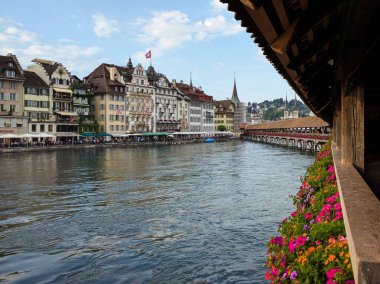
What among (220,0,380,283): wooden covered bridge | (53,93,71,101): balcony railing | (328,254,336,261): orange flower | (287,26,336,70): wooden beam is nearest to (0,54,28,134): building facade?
(53,93,71,101): balcony railing

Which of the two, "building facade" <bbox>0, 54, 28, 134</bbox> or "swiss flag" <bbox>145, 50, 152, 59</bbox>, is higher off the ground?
"swiss flag" <bbox>145, 50, 152, 59</bbox>

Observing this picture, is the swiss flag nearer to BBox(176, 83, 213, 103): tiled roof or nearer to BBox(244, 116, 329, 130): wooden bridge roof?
BBox(176, 83, 213, 103): tiled roof

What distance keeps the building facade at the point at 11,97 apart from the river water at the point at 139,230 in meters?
41.9

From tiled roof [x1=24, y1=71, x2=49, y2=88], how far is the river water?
4628 centimetres

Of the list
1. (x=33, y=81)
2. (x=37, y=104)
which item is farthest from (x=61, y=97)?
(x=33, y=81)

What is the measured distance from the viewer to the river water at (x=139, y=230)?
1016cm

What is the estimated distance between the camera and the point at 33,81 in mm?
69562

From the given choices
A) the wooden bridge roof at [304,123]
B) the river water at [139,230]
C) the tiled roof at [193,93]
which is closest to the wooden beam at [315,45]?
the river water at [139,230]

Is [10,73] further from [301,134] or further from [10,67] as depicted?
[301,134]

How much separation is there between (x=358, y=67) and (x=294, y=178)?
23.8 metres

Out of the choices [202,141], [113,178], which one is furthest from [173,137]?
[113,178]

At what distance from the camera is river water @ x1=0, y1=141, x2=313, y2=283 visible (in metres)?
10.2

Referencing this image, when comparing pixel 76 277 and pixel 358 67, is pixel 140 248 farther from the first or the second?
pixel 358 67

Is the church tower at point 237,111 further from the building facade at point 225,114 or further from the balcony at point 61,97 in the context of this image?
the balcony at point 61,97
